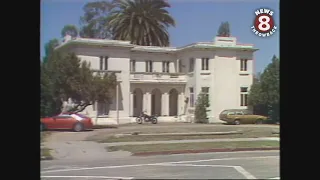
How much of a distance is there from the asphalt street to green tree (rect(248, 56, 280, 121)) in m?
0.64

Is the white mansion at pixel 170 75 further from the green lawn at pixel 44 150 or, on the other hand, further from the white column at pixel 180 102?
the green lawn at pixel 44 150

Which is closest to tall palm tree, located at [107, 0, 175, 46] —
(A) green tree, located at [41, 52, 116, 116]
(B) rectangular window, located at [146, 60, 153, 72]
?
(B) rectangular window, located at [146, 60, 153, 72]

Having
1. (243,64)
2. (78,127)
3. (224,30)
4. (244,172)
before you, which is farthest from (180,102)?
(78,127)

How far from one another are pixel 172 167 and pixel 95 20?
7.87ft

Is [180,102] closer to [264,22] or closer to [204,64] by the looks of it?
[204,64]

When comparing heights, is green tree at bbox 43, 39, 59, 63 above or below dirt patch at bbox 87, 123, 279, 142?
above

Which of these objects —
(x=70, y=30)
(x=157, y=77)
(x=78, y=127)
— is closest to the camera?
(x=70, y=30)

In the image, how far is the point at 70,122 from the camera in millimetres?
6297

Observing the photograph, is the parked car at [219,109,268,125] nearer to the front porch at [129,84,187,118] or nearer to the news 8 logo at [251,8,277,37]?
the front porch at [129,84,187,118]

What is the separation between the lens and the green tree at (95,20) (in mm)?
5922

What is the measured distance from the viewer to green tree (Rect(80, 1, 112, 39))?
5.92m

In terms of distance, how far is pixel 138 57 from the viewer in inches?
256
